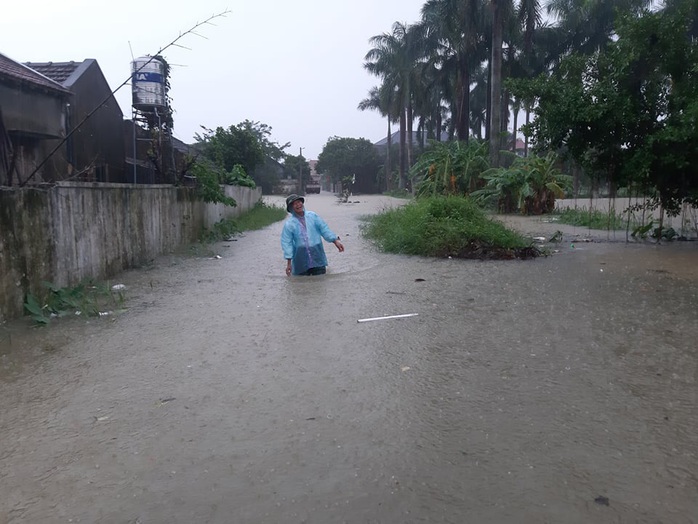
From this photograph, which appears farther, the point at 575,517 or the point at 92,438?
the point at 92,438

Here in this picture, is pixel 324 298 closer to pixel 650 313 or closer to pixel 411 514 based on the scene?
pixel 650 313

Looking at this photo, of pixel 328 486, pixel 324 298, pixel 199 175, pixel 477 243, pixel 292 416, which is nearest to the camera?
pixel 328 486

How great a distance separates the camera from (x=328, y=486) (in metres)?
3.18

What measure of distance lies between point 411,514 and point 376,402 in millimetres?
1436

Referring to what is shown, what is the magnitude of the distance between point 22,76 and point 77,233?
20.0ft

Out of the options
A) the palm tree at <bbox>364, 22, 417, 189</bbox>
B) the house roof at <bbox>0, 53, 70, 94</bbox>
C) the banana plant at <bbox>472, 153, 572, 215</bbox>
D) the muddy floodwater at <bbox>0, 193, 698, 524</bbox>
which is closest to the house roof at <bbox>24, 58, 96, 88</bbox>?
the house roof at <bbox>0, 53, 70, 94</bbox>

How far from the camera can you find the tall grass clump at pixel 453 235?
1180cm

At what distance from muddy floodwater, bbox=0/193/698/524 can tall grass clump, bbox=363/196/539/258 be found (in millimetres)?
3761

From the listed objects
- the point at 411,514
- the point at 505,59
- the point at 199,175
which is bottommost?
the point at 411,514

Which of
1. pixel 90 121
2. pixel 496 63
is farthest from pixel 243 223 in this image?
pixel 496 63

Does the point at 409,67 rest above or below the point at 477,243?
above

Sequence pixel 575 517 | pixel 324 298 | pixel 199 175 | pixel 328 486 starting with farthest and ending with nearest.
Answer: pixel 199 175 < pixel 324 298 < pixel 328 486 < pixel 575 517

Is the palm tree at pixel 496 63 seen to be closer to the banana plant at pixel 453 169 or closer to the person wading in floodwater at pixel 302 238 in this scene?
the banana plant at pixel 453 169

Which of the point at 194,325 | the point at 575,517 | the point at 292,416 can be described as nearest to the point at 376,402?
the point at 292,416
